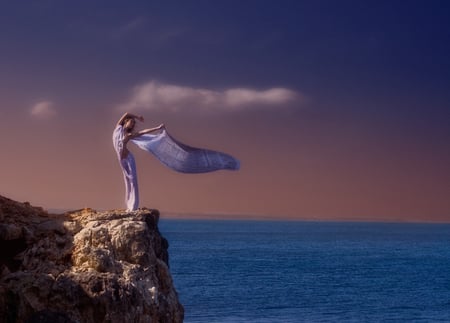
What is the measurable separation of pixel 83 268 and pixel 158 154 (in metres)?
5.87

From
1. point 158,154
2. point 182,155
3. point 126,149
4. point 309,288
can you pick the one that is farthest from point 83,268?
point 309,288

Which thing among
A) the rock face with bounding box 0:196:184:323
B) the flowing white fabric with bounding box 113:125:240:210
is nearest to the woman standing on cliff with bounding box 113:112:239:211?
the flowing white fabric with bounding box 113:125:240:210

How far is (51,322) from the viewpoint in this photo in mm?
11883

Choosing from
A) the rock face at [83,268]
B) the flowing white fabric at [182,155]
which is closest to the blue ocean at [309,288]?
the flowing white fabric at [182,155]

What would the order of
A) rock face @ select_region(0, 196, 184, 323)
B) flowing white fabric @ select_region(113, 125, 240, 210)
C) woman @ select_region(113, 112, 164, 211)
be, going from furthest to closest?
flowing white fabric @ select_region(113, 125, 240, 210), woman @ select_region(113, 112, 164, 211), rock face @ select_region(0, 196, 184, 323)

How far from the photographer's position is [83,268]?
1320cm

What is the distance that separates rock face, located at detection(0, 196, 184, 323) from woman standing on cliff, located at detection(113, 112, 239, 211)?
1.99 meters

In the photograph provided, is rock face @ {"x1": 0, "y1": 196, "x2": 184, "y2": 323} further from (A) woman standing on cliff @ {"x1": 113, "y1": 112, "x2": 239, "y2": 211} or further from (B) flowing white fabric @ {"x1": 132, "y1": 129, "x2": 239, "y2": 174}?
(B) flowing white fabric @ {"x1": 132, "y1": 129, "x2": 239, "y2": 174}

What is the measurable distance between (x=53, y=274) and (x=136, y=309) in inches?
73.1

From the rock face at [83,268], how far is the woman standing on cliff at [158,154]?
199 centimetres

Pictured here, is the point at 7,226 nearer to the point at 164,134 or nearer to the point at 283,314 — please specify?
the point at 164,134

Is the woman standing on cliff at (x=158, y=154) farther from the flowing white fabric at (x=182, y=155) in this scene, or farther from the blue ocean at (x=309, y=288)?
the blue ocean at (x=309, y=288)

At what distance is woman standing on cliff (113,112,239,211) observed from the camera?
17391 millimetres

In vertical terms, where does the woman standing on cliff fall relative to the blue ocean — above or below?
above
